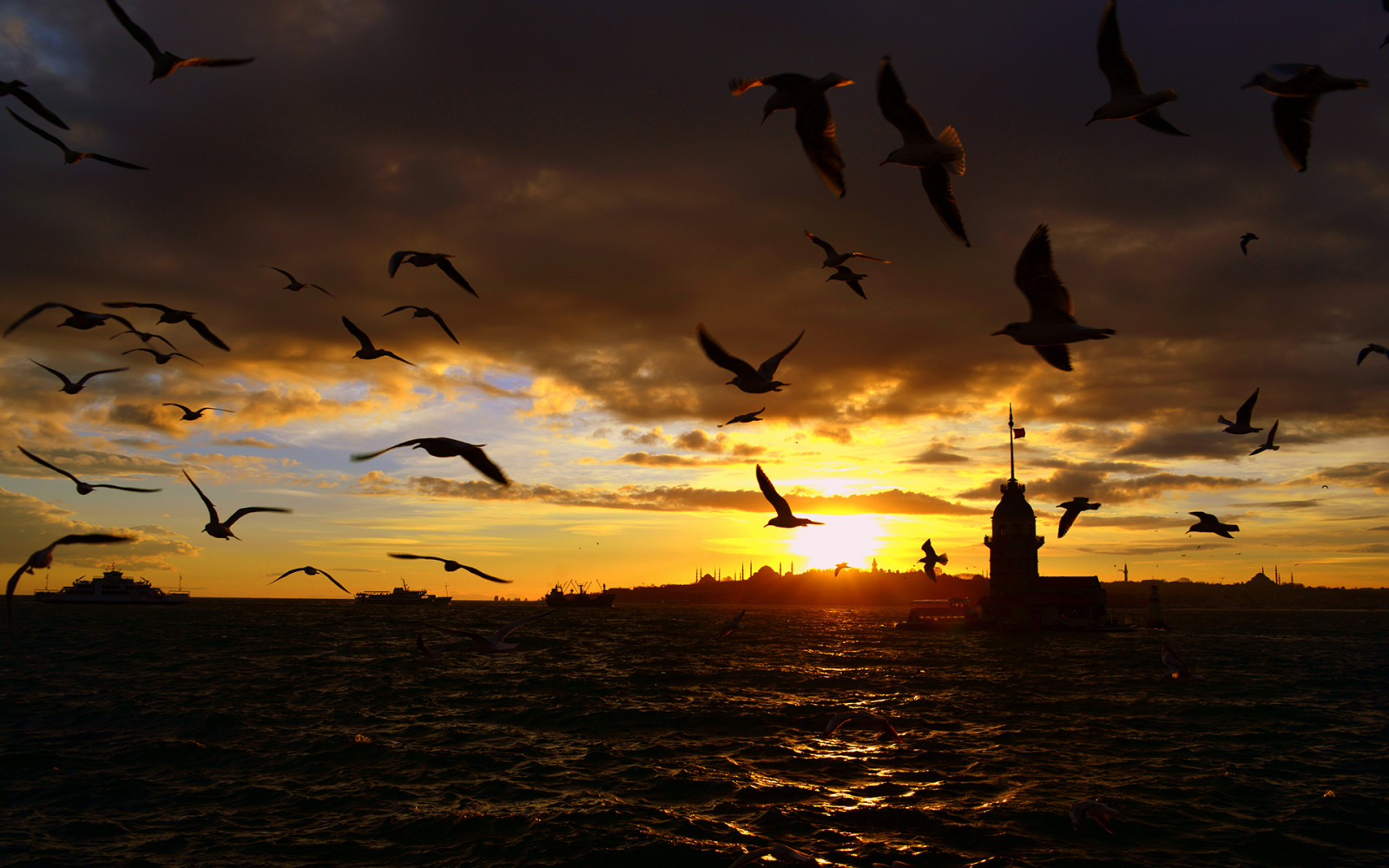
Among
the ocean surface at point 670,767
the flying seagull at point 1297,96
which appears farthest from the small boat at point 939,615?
the flying seagull at point 1297,96

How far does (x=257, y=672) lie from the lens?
1554 inches

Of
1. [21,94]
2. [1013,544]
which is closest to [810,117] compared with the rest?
[21,94]

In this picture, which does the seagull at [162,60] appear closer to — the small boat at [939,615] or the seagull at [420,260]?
the seagull at [420,260]

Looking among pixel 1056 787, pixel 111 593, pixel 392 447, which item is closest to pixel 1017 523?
pixel 1056 787

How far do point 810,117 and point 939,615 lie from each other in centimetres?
8949

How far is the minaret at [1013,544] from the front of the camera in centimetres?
8281

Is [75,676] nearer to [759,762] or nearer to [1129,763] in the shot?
[759,762]

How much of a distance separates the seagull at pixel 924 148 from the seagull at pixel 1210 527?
920 cm

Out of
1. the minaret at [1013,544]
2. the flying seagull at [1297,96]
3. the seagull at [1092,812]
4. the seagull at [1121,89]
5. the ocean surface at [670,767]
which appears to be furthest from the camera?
the minaret at [1013,544]

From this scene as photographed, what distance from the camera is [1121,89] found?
8719 millimetres

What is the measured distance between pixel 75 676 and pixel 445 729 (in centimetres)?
2551

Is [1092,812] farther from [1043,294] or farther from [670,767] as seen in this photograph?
[1043,294]

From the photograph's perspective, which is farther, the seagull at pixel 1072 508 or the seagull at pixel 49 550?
the seagull at pixel 1072 508

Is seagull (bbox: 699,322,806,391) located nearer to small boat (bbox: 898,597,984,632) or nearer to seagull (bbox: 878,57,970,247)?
seagull (bbox: 878,57,970,247)
